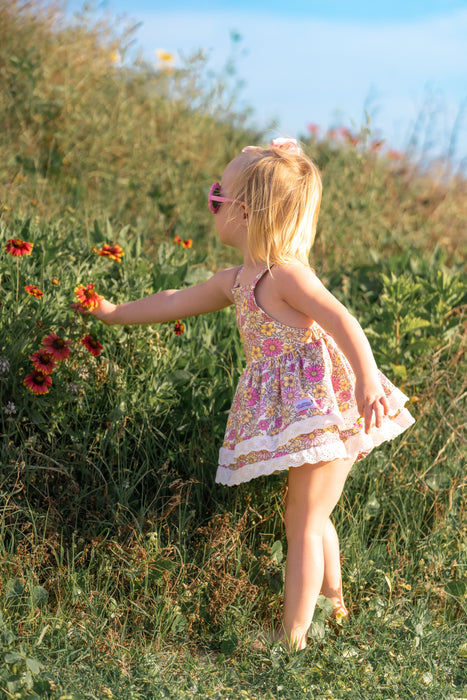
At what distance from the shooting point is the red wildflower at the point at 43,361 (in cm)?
259

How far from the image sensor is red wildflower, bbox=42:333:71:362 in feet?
8.56

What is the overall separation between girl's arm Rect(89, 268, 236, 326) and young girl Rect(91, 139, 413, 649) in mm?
Answer: 75

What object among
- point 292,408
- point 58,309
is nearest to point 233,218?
point 292,408

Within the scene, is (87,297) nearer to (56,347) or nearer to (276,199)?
(56,347)

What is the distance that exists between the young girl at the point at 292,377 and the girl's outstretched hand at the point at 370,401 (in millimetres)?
62

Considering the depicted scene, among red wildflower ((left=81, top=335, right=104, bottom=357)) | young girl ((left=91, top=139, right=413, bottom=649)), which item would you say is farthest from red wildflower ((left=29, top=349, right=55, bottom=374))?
young girl ((left=91, top=139, right=413, bottom=649))

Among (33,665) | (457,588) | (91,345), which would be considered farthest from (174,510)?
(457,588)

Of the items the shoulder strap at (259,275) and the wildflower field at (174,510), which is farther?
the shoulder strap at (259,275)

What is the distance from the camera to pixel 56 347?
104 inches

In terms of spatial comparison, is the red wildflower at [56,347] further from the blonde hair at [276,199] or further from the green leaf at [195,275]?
the green leaf at [195,275]

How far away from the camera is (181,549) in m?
2.71

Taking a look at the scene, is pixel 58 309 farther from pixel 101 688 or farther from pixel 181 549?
pixel 101 688

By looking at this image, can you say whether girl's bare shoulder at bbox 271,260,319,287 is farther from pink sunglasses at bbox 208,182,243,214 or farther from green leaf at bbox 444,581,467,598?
green leaf at bbox 444,581,467,598

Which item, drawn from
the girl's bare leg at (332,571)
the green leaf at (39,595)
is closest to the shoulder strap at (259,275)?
the girl's bare leg at (332,571)
